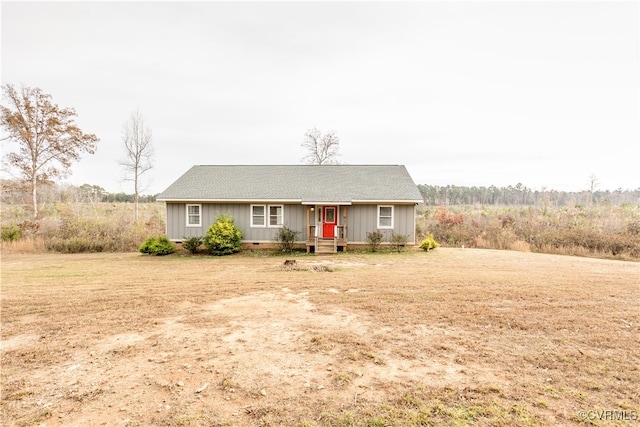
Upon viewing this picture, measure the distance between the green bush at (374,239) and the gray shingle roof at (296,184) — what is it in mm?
1860

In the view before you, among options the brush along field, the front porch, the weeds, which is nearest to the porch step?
the front porch

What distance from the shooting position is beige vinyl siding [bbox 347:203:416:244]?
16609mm

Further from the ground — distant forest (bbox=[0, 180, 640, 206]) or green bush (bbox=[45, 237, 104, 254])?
distant forest (bbox=[0, 180, 640, 206])

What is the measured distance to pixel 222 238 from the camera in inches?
617

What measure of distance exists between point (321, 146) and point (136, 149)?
16.7 meters

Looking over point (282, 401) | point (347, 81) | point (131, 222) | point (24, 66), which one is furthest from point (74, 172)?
point (282, 401)

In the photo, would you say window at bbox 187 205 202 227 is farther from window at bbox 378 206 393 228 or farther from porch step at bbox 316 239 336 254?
window at bbox 378 206 393 228

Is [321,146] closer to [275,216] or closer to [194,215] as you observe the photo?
[275,216]

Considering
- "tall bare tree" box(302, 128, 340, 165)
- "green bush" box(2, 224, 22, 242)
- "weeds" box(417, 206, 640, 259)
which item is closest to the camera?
"weeds" box(417, 206, 640, 259)

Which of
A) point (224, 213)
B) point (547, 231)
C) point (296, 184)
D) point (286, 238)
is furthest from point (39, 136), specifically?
point (547, 231)

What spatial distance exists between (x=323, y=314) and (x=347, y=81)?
66.9 feet

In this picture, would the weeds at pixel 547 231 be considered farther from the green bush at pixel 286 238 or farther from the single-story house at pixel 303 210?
the green bush at pixel 286 238

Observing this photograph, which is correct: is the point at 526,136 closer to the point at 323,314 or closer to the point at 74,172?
the point at 323,314

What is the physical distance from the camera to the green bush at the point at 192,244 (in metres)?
16.1
